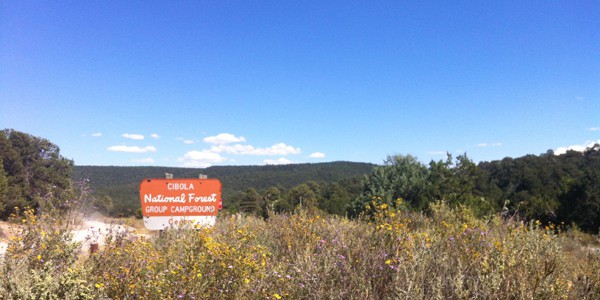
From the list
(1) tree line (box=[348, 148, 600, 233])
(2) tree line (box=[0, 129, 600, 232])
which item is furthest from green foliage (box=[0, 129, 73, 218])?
(1) tree line (box=[348, 148, 600, 233])

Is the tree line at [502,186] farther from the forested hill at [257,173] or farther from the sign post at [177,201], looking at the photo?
the forested hill at [257,173]

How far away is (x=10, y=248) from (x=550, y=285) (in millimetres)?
4740

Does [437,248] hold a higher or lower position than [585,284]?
higher

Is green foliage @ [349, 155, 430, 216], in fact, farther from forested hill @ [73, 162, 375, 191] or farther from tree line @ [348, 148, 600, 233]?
forested hill @ [73, 162, 375, 191]

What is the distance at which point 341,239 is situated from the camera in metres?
4.47

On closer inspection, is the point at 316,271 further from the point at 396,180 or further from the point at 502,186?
the point at 502,186

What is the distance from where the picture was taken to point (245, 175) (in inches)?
4951

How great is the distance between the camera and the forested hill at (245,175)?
3738 inches

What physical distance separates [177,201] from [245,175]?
11902 centimetres

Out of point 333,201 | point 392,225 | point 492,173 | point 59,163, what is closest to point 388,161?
point 333,201

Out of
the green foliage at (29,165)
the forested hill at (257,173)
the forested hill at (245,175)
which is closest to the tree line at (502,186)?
the green foliage at (29,165)

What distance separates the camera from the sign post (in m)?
7.75

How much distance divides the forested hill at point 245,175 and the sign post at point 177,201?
3100 inches

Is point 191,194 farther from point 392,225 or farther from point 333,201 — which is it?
point 333,201
